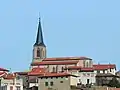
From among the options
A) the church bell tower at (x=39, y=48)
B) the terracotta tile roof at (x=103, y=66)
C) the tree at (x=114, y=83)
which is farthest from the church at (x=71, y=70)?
the church bell tower at (x=39, y=48)

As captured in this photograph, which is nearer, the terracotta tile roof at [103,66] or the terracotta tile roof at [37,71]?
the terracotta tile roof at [37,71]

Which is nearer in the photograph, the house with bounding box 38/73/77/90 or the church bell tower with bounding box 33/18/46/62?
the house with bounding box 38/73/77/90

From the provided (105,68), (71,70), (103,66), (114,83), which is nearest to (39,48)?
(103,66)

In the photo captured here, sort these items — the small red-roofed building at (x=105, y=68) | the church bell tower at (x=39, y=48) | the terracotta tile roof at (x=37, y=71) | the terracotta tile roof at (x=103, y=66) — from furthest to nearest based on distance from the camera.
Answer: the church bell tower at (x=39, y=48), the terracotta tile roof at (x=103, y=66), the small red-roofed building at (x=105, y=68), the terracotta tile roof at (x=37, y=71)

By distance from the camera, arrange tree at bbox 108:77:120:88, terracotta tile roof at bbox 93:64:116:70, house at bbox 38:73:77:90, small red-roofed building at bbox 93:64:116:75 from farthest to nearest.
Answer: terracotta tile roof at bbox 93:64:116:70, small red-roofed building at bbox 93:64:116:75, tree at bbox 108:77:120:88, house at bbox 38:73:77:90

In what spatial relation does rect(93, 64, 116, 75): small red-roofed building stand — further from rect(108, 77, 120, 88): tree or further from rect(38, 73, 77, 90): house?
rect(38, 73, 77, 90): house

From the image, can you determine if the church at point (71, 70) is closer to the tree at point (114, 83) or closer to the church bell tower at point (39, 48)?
the tree at point (114, 83)

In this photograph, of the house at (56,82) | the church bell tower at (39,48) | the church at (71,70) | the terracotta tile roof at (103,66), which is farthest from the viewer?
the church bell tower at (39,48)

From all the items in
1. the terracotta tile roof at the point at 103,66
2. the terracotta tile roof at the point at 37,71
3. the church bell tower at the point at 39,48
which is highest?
the church bell tower at the point at 39,48

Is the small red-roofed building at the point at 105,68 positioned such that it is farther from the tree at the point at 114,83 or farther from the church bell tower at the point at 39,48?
the church bell tower at the point at 39,48

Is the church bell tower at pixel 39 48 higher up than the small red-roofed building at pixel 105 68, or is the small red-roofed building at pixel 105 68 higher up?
the church bell tower at pixel 39 48

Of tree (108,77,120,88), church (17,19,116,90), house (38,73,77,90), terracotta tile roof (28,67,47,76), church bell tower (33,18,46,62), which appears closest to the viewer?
house (38,73,77,90)

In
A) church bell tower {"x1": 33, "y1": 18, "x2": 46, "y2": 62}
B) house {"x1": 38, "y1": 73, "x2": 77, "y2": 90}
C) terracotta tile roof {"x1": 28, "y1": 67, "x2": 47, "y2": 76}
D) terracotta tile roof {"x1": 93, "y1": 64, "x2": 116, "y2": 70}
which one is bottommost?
house {"x1": 38, "y1": 73, "x2": 77, "y2": 90}

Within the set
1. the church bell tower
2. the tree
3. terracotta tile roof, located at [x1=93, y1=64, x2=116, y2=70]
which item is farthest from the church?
the church bell tower
